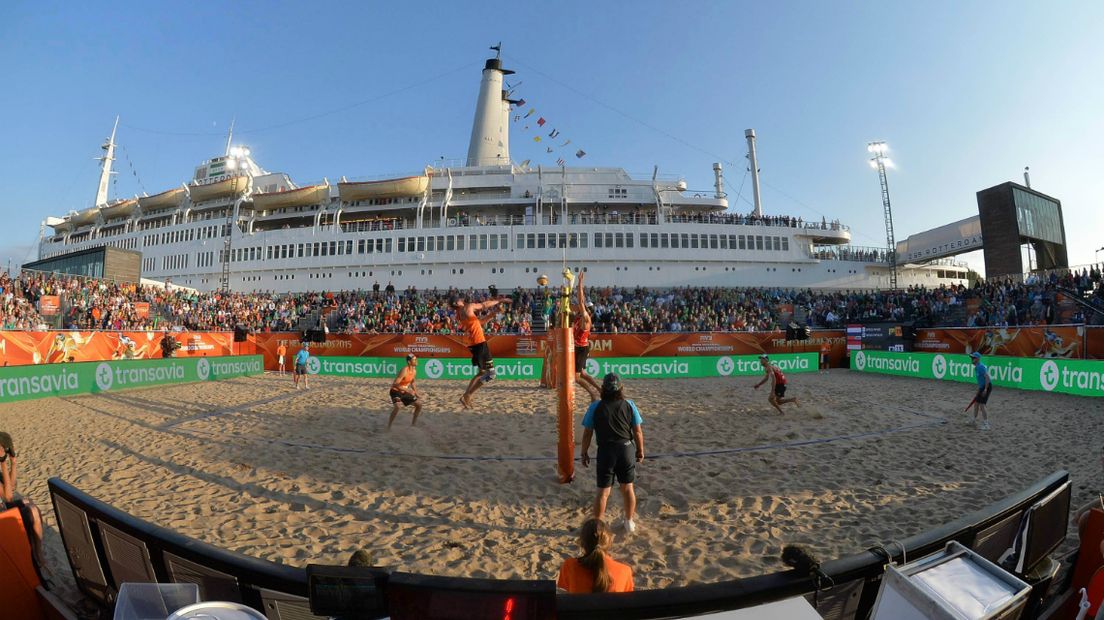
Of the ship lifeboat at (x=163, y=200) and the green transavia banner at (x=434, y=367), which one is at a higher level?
the ship lifeboat at (x=163, y=200)

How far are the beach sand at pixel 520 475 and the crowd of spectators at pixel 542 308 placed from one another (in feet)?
33.7

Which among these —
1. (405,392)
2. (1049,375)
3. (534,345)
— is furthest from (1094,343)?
(405,392)

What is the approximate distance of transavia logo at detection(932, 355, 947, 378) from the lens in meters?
16.5

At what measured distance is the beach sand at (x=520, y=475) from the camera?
4582 millimetres

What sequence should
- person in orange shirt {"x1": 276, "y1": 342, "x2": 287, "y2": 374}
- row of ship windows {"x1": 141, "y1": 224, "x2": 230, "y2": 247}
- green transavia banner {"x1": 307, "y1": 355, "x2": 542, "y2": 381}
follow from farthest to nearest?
1. row of ship windows {"x1": 141, "y1": 224, "x2": 230, "y2": 247}
2. person in orange shirt {"x1": 276, "y1": 342, "x2": 287, "y2": 374}
3. green transavia banner {"x1": 307, "y1": 355, "x2": 542, "y2": 381}

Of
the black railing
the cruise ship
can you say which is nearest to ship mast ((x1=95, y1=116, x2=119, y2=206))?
the cruise ship

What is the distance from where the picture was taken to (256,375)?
62.9 feet

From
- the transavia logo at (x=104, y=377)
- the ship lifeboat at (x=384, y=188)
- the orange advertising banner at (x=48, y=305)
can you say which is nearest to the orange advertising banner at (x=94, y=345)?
the transavia logo at (x=104, y=377)

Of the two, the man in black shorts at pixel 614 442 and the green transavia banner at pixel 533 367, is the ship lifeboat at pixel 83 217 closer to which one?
the green transavia banner at pixel 533 367

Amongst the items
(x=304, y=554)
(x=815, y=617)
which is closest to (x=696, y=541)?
(x=815, y=617)

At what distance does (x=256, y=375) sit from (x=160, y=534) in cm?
2029

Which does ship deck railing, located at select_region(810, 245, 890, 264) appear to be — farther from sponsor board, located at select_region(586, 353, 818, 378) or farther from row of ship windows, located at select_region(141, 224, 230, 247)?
row of ship windows, located at select_region(141, 224, 230, 247)

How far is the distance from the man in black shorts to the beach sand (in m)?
0.49

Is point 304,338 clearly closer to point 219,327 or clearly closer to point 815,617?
point 219,327
